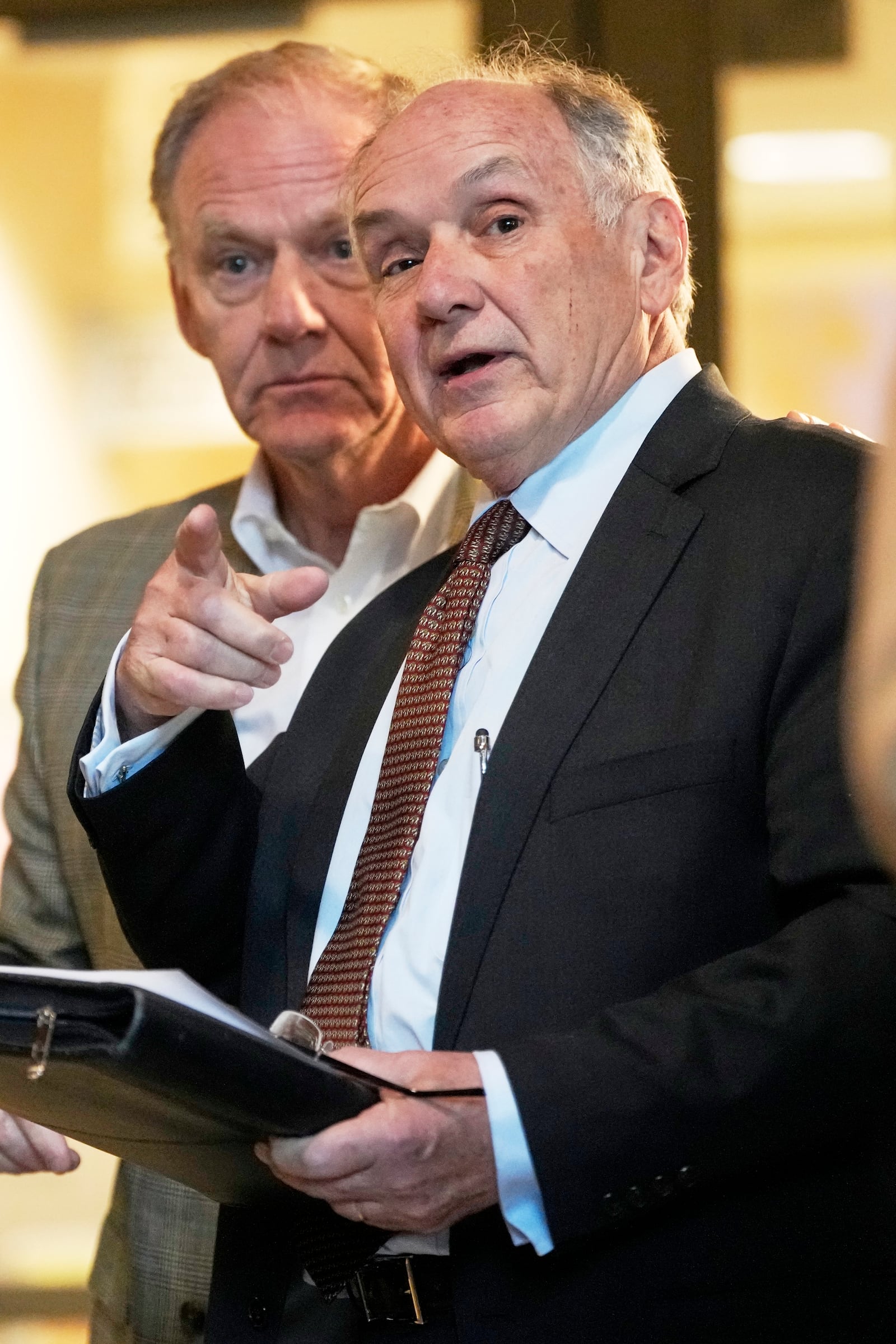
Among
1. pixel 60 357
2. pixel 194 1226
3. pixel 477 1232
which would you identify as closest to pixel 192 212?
pixel 60 357

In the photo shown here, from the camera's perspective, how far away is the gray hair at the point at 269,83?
2576mm

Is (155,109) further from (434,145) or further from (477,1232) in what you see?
(477,1232)

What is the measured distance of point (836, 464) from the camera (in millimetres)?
1634

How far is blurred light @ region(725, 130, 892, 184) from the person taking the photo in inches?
117

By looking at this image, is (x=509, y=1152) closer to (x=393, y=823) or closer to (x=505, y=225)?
(x=393, y=823)

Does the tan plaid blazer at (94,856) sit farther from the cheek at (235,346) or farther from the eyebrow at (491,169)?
the eyebrow at (491,169)

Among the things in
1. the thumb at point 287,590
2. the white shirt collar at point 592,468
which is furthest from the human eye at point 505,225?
the thumb at point 287,590

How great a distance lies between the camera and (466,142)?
1.87 meters

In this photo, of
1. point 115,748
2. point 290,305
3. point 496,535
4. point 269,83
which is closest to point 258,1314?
point 115,748

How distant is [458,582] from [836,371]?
141cm

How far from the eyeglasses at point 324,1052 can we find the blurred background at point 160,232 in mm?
1860

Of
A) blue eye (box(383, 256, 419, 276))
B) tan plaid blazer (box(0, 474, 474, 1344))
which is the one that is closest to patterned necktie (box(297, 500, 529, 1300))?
blue eye (box(383, 256, 419, 276))

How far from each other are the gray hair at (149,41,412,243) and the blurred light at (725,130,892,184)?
73 centimetres

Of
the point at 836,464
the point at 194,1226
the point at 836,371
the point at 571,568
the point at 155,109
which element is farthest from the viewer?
the point at 155,109
